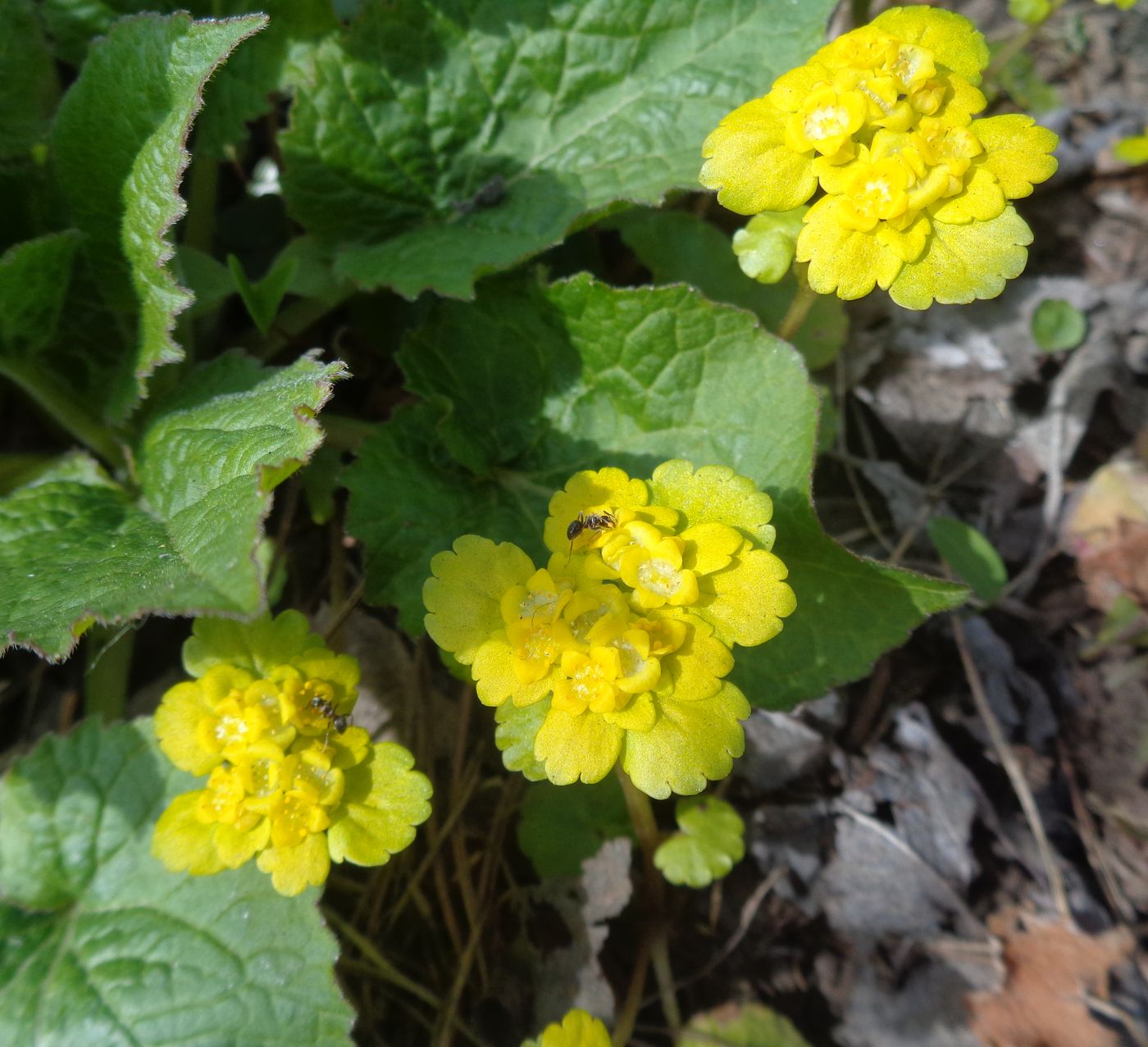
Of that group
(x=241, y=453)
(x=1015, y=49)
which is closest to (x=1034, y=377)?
(x=1015, y=49)

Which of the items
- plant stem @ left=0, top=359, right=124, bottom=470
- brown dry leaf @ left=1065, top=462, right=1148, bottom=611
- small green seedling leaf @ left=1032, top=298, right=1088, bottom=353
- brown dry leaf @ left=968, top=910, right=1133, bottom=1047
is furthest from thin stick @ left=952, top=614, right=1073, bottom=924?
plant stem @ left=0, top=359, right=124, bottom=470

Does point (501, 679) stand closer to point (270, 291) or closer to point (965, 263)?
point (965, 263)

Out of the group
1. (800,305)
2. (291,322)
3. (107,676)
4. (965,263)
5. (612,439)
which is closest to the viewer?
(965,263)

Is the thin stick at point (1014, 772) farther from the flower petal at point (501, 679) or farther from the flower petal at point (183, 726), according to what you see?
the flower petal at point (183, 726)

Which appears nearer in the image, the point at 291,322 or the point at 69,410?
the point at 69,410

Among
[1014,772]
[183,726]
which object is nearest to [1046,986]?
[1014,772]

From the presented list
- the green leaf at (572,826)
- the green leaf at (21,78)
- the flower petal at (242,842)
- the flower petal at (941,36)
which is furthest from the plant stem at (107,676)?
the flower petal at (941,36)

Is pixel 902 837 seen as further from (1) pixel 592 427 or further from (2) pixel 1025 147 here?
(2) pixel 1025 147

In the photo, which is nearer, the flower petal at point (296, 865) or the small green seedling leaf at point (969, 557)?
the flower petal at point (296, 865)
